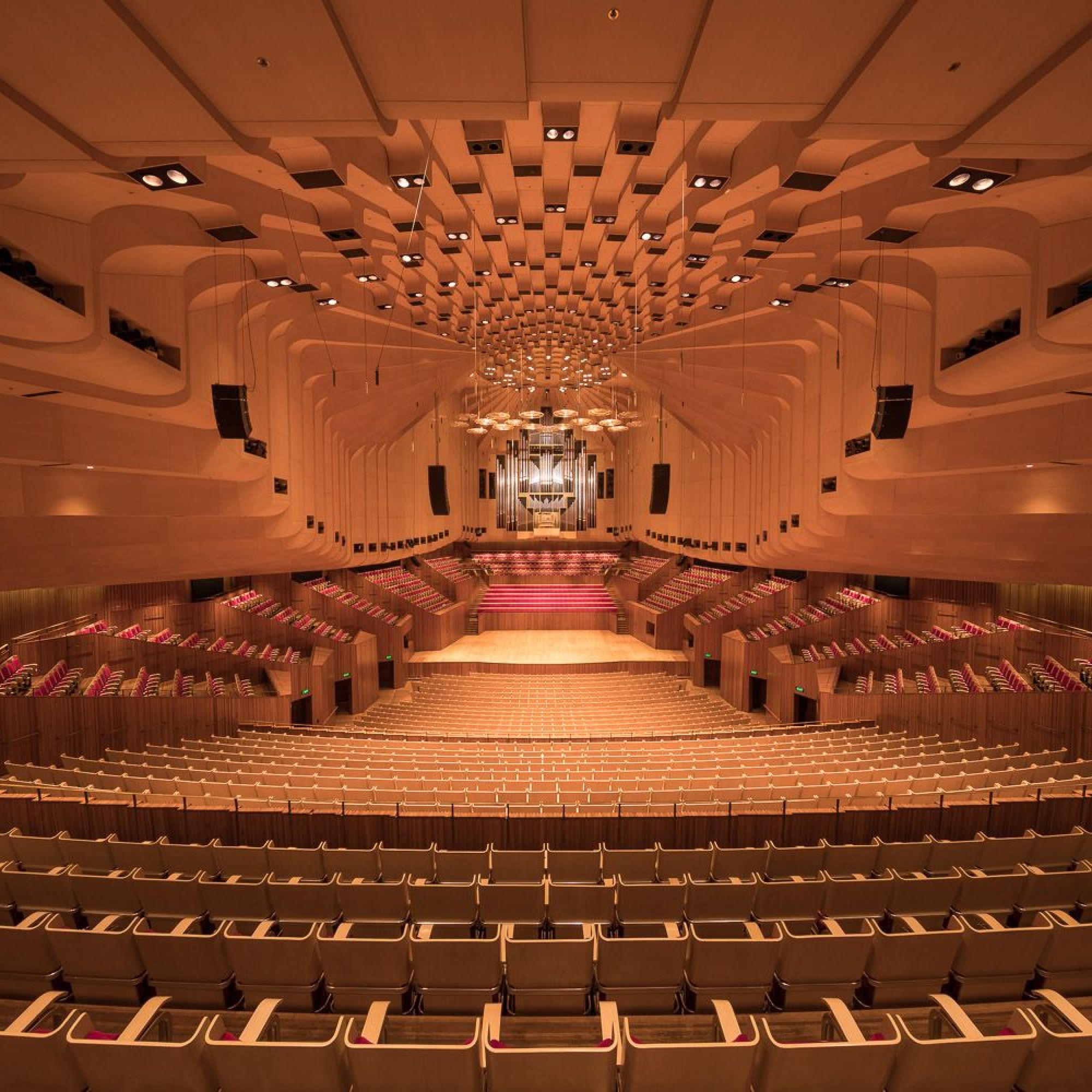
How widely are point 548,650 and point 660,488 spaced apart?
6.65m

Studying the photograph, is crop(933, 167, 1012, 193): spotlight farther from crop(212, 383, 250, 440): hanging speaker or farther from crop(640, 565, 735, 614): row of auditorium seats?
crop(640, 565, 735, 614): row of auditorium seats

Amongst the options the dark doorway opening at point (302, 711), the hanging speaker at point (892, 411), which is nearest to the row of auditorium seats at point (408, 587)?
the dark doorway opening at point (302, 711)

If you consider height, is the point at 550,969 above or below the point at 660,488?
below

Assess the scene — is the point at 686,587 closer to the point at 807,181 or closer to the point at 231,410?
the point at 231,410

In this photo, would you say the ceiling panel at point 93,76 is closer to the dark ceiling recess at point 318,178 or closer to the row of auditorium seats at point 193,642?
the dark ceiling recess at point 318,178

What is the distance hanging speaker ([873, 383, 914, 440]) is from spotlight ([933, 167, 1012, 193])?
2.78 metres

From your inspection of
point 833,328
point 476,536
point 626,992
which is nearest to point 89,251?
point 626,992

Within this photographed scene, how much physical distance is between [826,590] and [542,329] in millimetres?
9016

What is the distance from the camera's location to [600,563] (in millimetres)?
24516

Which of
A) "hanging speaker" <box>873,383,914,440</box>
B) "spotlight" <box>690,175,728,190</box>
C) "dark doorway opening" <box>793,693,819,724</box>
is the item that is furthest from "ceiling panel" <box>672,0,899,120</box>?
"dark doorway opening" <box>793,693,819,724</box>

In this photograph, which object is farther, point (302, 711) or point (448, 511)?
point (448, 511)

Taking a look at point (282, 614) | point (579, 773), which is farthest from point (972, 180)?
point (282, 614)

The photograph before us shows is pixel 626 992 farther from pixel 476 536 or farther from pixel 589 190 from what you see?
pixel 476 536

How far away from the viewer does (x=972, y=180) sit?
348 centimetres
